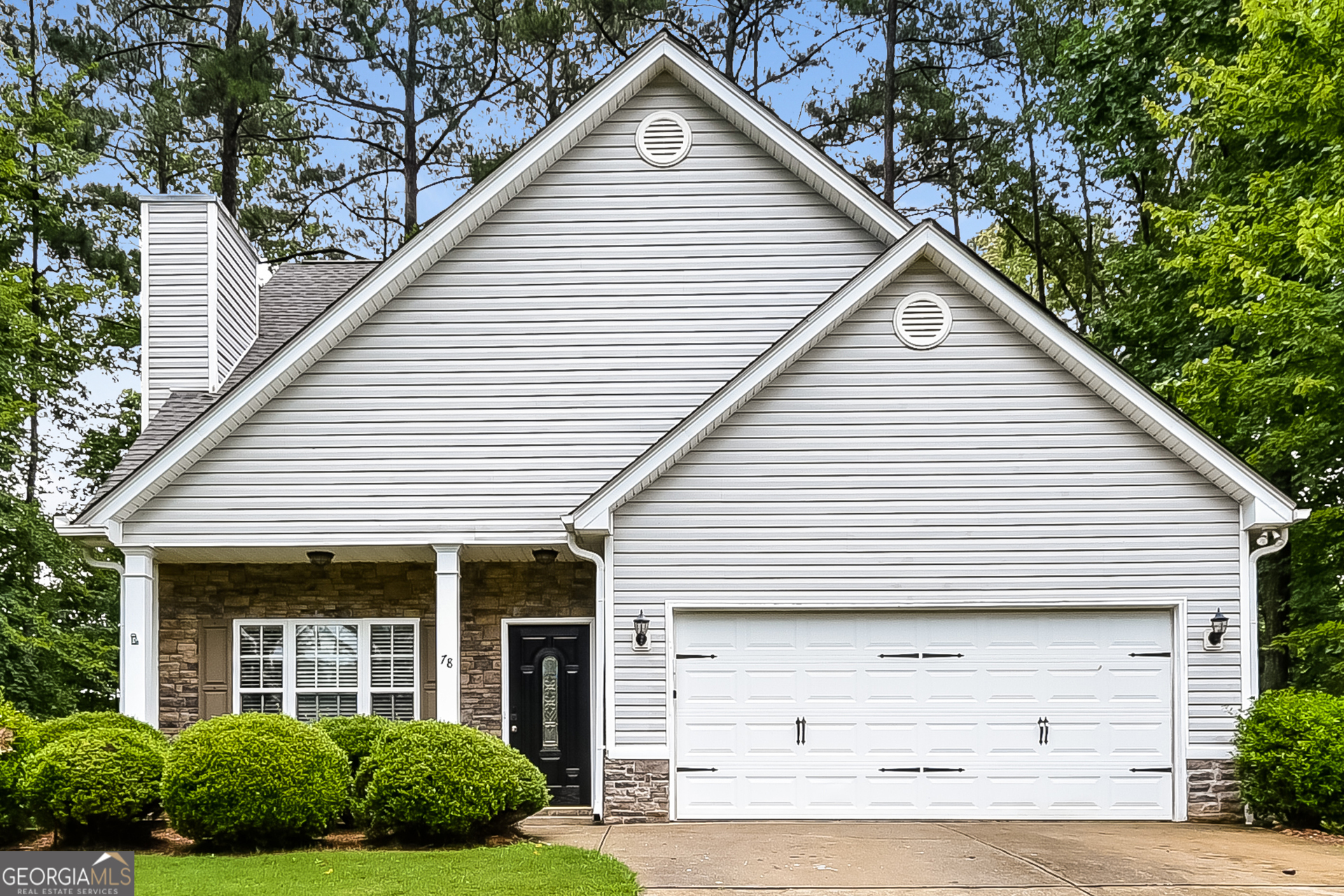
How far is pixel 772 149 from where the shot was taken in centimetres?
1270

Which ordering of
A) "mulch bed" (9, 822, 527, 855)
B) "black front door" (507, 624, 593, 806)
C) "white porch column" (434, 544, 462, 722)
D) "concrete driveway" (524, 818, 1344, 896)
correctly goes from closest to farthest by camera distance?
"concrete driveway" (524, 818, 1344, 896), "mulch bed" (9, 822, 527, 855), "white porch column" (434, 544, 462, 722), "black front door" (507, 624, 593, 806)

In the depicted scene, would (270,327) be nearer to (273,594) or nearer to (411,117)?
(273,594)

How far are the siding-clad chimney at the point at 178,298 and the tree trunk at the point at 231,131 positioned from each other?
9.25 meters

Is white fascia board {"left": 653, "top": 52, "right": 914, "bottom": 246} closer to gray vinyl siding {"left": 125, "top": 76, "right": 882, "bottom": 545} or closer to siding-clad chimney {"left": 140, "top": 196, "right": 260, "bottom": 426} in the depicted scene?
gray vinyl siding {"left": 125, "top": 76, "right": 882, "bottom": 545}

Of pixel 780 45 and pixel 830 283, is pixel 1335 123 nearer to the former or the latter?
pixel 830 283

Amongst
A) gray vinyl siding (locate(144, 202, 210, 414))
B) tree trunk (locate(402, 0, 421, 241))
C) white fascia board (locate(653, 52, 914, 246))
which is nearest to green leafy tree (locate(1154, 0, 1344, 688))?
white fascia board (locate(653, 52, 914, 246))

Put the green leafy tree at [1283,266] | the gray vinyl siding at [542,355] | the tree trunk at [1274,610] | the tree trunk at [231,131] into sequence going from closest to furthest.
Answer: the gray vinyl siding at [542,355]
the green leafy tree at [1283,266]
the tree trunk at [1274,610]
the tree trunk at [231,131]

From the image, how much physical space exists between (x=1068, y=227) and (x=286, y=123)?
54.3 feet

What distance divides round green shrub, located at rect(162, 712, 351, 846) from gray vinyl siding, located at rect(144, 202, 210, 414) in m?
5.66

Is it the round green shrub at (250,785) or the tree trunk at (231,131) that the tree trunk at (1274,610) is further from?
the tree trunk at (231,131)

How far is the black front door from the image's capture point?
12.7 metres

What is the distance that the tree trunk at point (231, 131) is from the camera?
22594 millimetres

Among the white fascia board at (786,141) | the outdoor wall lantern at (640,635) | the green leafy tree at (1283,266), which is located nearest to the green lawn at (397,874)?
the outdoor wall lantern at (640,635)

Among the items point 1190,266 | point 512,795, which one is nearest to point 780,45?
point 1190,266
